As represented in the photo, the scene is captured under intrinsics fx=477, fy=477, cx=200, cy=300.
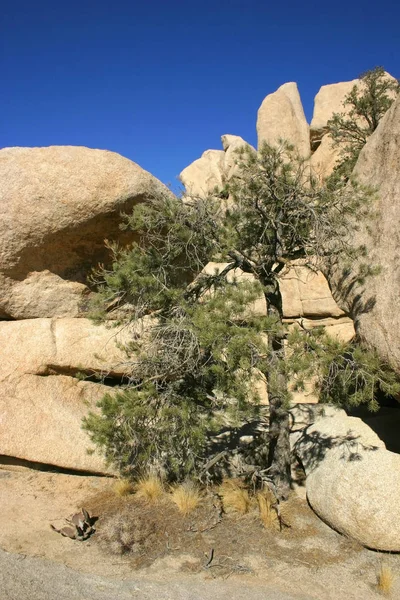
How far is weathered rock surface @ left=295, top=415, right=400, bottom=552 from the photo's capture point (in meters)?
5.95

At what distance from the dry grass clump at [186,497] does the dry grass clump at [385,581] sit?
8.64 ft

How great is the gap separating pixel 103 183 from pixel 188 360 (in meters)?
3.51

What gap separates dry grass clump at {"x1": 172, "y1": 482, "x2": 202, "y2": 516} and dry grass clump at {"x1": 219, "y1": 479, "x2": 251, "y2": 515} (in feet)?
1.33

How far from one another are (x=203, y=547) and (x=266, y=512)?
41.1 inches

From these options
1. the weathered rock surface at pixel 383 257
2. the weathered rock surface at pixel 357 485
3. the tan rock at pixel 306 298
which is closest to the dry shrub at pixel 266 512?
the weathered rock surface at pixel 357 485

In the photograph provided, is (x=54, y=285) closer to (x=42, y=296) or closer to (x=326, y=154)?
(x=42, y=296)

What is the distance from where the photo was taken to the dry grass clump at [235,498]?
7.01 m

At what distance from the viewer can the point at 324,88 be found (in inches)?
904

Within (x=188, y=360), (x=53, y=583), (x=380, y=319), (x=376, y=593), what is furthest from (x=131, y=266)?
(x=376, y=593)

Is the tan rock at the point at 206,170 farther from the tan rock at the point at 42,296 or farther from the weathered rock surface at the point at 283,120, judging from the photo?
the tan rock at the point at 42,296

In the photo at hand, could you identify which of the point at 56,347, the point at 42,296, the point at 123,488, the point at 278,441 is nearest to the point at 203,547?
the point at 123,488

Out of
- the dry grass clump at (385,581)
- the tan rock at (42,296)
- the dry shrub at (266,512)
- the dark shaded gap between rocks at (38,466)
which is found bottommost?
the dry grass clump at (385,581)

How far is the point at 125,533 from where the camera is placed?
637 centimetres

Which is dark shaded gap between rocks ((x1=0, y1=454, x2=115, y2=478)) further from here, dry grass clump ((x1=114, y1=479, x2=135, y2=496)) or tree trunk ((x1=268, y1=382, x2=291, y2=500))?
tree trunk ((x1=268, y1=382, x2=291, y2=500))
